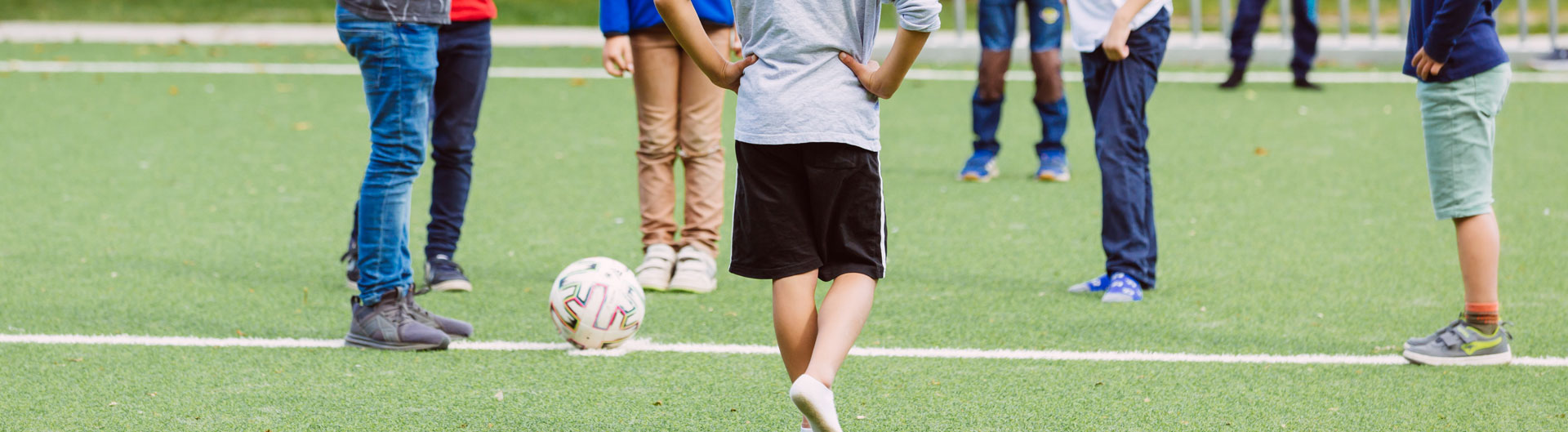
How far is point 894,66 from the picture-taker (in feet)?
10.2

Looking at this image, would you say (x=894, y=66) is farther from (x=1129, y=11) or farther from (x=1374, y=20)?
(x=1374, y=20)

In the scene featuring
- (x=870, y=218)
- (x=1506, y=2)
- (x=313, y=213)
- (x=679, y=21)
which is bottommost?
(x=1506, y=2)

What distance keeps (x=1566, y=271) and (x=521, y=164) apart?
5076 mm

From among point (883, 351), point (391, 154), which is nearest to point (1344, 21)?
point (883, 351)

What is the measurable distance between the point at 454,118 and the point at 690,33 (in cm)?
222

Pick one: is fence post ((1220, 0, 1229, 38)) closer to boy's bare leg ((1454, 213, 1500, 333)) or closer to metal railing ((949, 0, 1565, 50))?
metal railing ((949, 0, 1565, 50))

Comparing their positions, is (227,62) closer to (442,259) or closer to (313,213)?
(313,213)

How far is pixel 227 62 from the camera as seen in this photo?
12602 mm

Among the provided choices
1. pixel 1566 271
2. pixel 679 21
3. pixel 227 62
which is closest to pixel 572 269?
pixel 679 21

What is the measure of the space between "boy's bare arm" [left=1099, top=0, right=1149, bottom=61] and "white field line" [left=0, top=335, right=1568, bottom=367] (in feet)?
3.37

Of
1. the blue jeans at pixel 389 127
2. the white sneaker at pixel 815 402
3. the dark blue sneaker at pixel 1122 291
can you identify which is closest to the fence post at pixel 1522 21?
the dark blue sneaker at pixel 1122 291

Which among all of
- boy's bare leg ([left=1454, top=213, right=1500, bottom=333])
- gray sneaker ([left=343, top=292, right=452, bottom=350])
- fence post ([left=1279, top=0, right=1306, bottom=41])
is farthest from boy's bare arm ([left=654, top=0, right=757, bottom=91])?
fence post ([left=1279, top=0, right=1306, bottom=41])

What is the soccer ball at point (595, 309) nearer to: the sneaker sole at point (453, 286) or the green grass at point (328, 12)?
the sneaker sole at point (453, 286)

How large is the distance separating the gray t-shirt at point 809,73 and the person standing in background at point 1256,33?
8.26 meters
